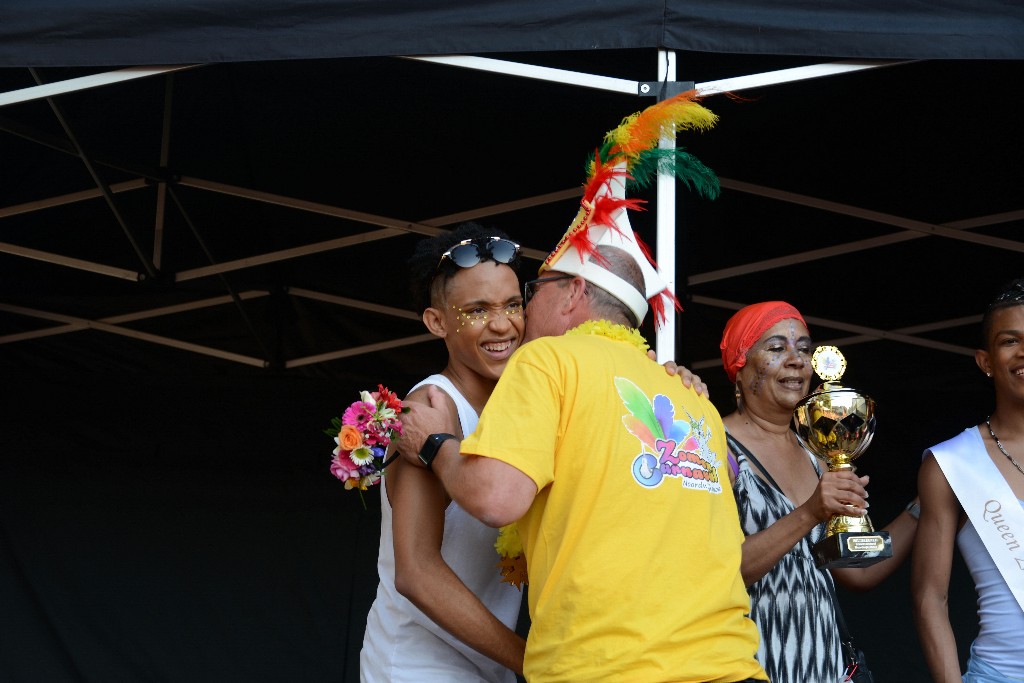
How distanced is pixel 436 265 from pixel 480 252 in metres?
0.12

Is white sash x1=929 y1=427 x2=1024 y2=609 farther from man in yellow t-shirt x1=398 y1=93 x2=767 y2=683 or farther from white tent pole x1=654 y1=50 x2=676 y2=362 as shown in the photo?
man in yellow t-shirt x1=398 y1=93 x2=767 y2=683

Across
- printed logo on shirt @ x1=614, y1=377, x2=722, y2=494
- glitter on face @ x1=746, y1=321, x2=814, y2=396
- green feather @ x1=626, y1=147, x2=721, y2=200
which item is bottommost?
printed logo on shirt @ x1=614, y1=377, x2=722, y2=494

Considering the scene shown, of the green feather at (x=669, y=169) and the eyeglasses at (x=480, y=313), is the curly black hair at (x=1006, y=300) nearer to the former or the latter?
the green feather at (x=669, y=169)

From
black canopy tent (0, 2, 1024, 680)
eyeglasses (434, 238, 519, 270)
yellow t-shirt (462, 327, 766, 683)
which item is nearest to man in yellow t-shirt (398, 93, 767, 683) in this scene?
yellow t-shirt (462, 327, 766, 683)

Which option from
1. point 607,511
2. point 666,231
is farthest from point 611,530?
point 666,231

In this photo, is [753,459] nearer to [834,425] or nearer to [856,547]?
[834,425]

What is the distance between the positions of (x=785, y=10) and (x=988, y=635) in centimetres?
164

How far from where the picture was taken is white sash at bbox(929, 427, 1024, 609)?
282cm

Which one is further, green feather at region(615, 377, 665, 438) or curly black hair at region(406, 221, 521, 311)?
curly black hair at region(406, 221, 521, 311)

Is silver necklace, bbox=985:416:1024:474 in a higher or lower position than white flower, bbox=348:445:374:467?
higher

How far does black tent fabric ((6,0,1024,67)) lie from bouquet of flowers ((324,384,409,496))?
109 cm

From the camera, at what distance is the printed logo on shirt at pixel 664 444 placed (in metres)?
2.08

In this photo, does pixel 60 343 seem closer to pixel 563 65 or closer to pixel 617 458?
pixel 563 65

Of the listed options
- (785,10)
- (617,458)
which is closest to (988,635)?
(617,458)
